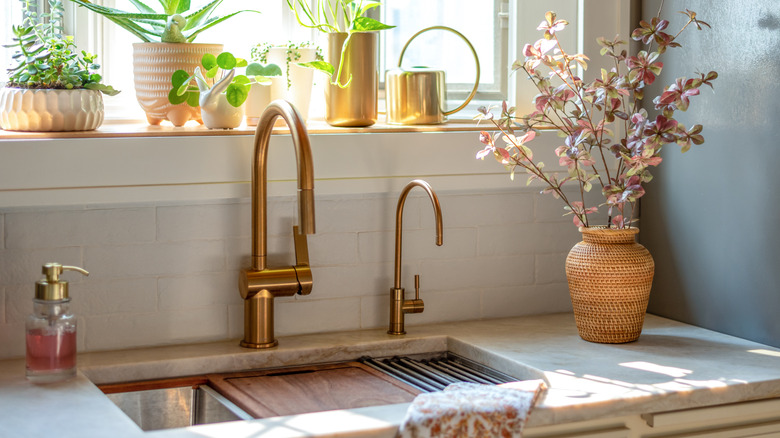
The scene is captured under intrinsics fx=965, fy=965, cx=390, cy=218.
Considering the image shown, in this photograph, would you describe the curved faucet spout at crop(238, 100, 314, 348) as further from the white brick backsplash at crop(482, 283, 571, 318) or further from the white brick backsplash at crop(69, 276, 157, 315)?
the white brick backsplash at crop(482, 283, 571, 318)

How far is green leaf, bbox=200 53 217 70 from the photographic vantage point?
1.94 meters

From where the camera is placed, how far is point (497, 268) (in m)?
2.23

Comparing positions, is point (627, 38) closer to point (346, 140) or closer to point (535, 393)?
point (346, 140)

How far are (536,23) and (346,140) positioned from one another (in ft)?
2.00

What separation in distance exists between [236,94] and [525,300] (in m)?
0.84

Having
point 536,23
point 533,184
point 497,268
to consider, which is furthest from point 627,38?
point 497,268

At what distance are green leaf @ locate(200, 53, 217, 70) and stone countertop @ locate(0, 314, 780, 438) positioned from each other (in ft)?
1.85

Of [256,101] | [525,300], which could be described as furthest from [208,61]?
[525,300]

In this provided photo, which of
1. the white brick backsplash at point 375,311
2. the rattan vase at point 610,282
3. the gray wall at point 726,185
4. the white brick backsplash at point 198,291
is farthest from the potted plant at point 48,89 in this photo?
the gray wall at point 726,185

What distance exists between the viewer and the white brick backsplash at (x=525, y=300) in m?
2.23

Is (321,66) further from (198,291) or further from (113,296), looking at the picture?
(113,296)

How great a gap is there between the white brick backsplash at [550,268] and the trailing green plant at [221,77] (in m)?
0.76

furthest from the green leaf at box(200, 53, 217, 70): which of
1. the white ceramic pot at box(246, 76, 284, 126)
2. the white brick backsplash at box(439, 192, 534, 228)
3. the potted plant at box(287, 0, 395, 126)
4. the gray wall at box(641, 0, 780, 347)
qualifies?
the gray wall at box(641, 0, 780, 347)

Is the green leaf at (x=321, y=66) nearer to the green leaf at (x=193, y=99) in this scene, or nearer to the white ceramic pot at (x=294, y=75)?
the white ceramic pot at (x=294, y=75)
